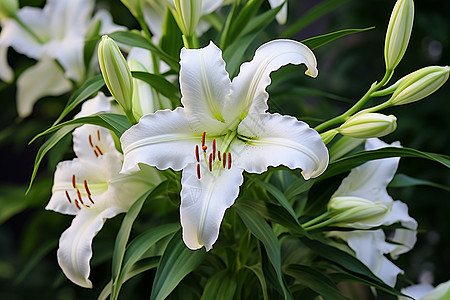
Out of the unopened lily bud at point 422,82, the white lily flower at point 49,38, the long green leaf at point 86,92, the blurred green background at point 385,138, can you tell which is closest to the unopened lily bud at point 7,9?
the white lily flower at point 49,38

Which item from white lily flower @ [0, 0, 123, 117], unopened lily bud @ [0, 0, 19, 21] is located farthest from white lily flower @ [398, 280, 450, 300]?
A: unopened lily bud @ [0, 0, 19, 21]

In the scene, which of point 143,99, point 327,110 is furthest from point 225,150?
point 327,110

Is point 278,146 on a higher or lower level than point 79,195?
higher

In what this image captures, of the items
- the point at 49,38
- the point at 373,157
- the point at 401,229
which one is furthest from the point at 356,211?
the point at 49,38

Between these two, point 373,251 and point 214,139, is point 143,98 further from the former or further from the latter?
point 373,251

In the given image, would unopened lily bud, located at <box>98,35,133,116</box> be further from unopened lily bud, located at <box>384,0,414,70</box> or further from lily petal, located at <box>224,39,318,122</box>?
unopened lily bud, located at <box>384,0,414,70</box>

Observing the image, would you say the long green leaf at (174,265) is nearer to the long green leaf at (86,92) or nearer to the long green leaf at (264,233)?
the long green leaf at (264,233)

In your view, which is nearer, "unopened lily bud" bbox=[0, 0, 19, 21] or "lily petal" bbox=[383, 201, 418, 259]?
"lily petal" bbox=[383, 201, 418, 259]
